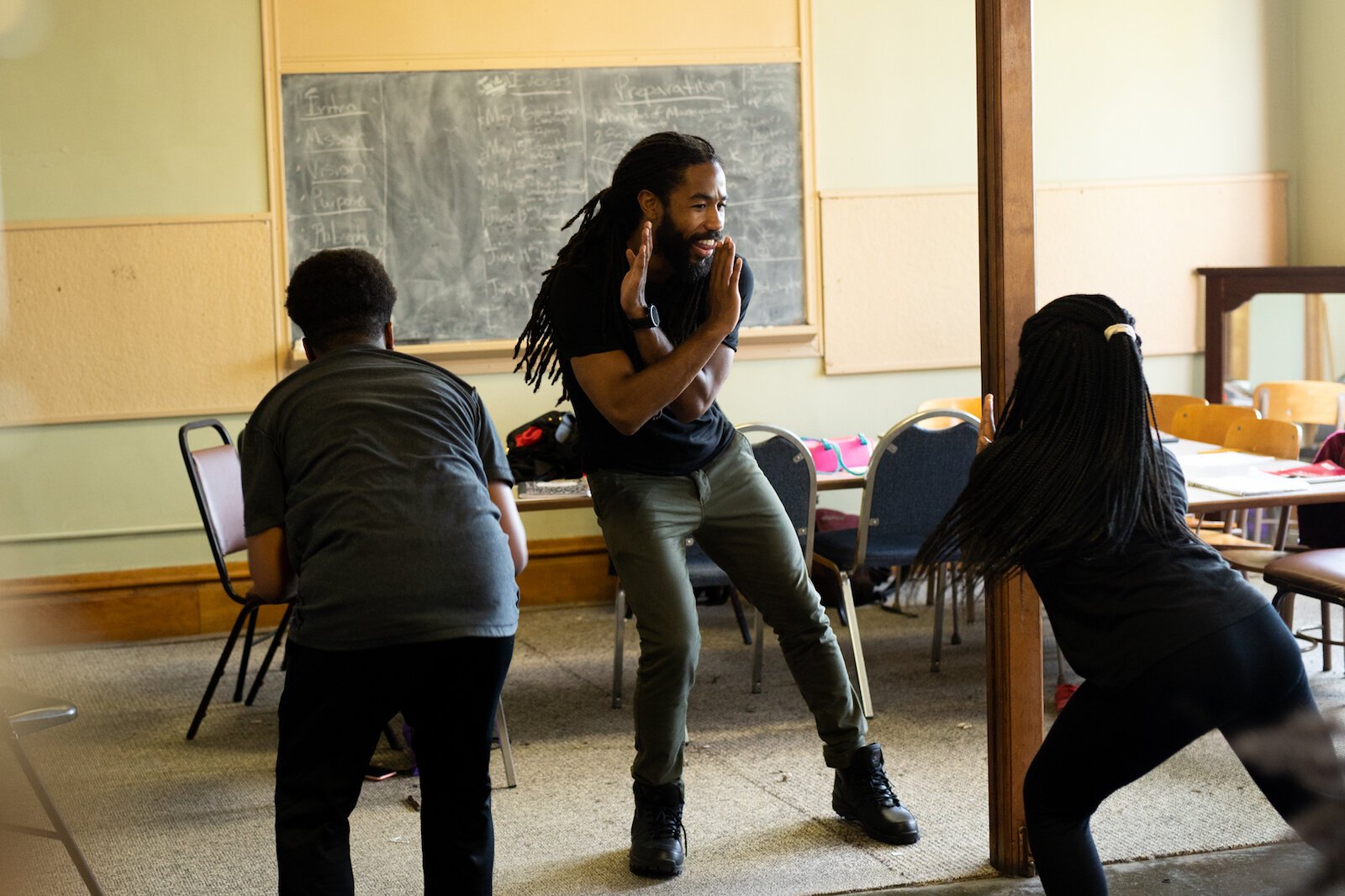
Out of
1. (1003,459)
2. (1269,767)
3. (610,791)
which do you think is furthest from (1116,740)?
(610,791)

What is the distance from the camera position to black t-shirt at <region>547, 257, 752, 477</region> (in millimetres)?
2660

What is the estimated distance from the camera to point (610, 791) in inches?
134

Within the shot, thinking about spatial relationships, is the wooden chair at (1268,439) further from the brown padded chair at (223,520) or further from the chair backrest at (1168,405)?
the brown padded chair at (223,520)

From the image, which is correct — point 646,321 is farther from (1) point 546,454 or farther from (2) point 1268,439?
(2) point 1268,439

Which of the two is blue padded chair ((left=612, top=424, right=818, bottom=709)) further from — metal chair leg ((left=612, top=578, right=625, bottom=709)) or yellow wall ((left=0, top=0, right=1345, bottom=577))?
yellow wall ((left=0, top=0, right=1345, bottom=577))

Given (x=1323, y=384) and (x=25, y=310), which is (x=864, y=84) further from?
(x=25, y=310)

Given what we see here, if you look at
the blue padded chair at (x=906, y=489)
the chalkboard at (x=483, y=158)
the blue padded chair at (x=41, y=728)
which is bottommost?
the blue padded chair at (x=41, y=728)

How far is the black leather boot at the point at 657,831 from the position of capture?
2.80 metres

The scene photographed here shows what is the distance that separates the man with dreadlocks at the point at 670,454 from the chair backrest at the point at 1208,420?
8.10ft

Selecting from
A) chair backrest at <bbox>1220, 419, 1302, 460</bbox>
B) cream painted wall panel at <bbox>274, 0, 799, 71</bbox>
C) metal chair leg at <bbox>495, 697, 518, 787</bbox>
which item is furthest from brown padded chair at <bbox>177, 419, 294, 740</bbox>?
chair backrest at <bbox>1220, 419, 1302, 460</bbox>

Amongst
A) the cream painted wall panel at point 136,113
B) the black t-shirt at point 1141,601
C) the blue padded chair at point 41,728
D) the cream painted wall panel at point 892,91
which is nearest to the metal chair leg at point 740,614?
the cream painted wall panel at point 892,91

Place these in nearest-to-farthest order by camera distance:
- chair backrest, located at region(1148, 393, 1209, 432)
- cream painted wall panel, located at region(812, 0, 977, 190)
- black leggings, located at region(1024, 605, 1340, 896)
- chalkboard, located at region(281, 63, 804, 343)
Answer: black leggings, located at region(1024, 605, 1340, 896), chair backrest, located at region(1148, 393, 1209, 432), chalkboard, located at region(281, 63, 804, 343), cream painted wall panel, located at region(812, 0, 977, 190)

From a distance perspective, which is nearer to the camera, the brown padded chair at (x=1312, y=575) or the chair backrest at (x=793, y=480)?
the brown padded chair at (x=1312, y=575)

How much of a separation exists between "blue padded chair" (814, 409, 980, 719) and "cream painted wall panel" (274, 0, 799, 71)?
226 centimetres
